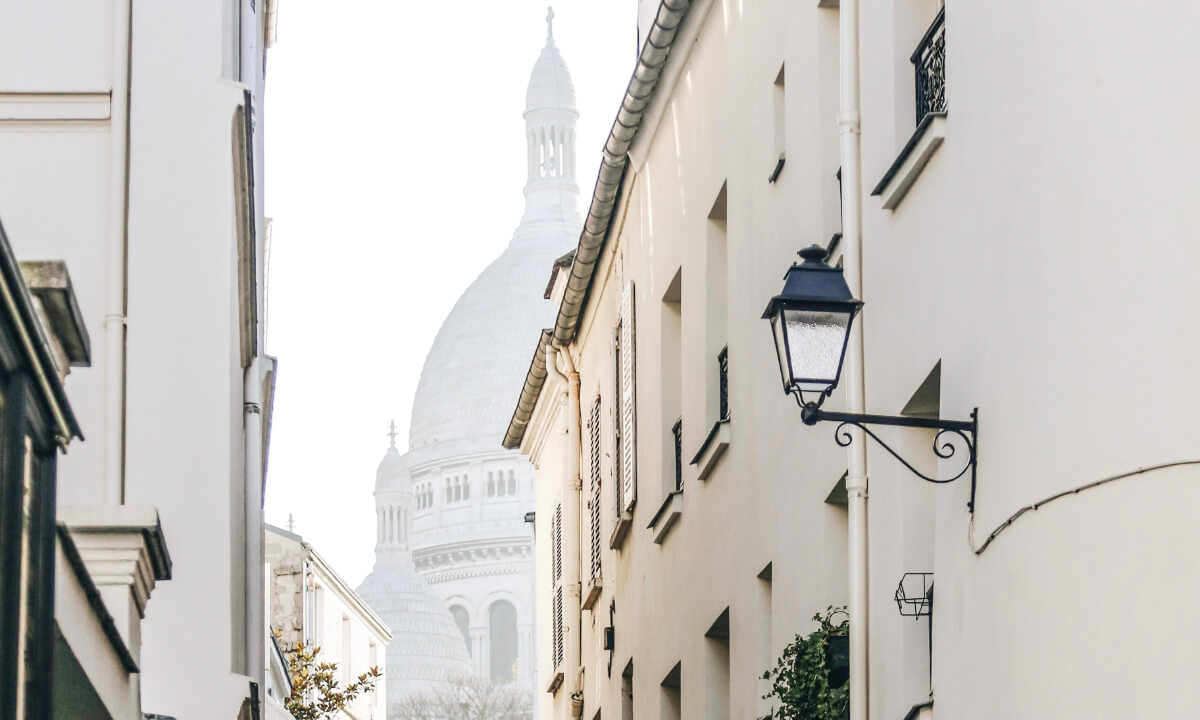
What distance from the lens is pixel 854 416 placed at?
8.01 m

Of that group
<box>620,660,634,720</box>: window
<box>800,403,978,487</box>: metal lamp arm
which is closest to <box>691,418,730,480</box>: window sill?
<box>620,660,634,720</box>: window

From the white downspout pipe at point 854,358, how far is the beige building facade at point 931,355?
2cm

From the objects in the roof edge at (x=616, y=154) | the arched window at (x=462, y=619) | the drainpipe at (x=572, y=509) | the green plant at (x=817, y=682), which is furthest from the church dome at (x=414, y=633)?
the green plant at (x=817, y=682)

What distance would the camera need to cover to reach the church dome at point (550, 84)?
144 m

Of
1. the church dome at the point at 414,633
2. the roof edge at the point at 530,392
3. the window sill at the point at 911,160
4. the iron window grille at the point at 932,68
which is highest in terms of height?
the church dome at the point at 414,633

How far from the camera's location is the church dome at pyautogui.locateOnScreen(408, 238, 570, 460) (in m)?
148

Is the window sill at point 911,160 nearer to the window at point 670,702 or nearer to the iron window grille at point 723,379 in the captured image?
the iron window grille at point 723,379

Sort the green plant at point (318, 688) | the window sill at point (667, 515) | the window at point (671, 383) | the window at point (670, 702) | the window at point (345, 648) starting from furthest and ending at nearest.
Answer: the window at point (345, 648) → the green plant at point (318, 688) → the window at point (670, 702) → the window at point (671, 383) → the window sill at point (667, 515)

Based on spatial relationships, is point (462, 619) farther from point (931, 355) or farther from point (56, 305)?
point (56, 305)

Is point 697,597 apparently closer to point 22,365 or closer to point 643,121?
point 643,121

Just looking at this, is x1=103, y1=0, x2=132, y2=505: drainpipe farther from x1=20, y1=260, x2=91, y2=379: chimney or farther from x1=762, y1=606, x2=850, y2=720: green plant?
x1=20, y1=260, x2=91, y2=379: chimney

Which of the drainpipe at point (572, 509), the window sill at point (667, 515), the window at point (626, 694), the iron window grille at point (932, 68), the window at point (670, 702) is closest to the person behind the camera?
the iron window grille at point (932, 68)

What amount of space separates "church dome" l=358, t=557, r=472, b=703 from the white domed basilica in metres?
4.12

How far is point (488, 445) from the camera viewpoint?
15162 cm
